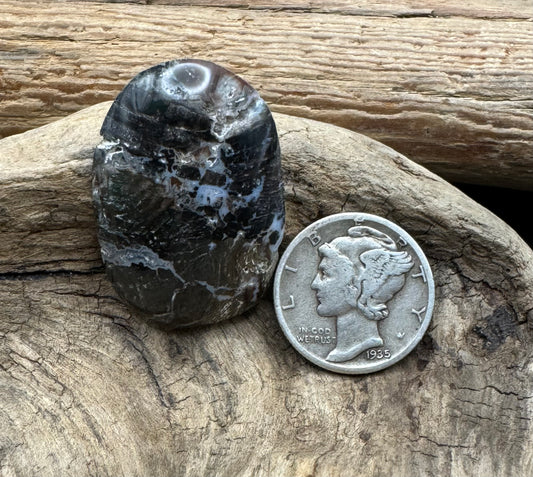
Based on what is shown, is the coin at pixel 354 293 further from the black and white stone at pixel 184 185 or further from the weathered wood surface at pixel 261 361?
the black and white stone at pixel 184 185

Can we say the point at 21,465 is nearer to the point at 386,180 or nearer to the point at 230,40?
the point at 386,180

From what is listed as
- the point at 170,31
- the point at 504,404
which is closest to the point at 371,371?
the point at 504,404

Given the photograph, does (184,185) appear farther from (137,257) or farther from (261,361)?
(261,361)

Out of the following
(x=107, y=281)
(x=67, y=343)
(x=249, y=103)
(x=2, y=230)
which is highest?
(x=249, y=103)

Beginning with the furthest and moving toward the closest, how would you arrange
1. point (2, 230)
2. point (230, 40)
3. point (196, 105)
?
point (230, 40)
point (2, 230)
point (196, 105)

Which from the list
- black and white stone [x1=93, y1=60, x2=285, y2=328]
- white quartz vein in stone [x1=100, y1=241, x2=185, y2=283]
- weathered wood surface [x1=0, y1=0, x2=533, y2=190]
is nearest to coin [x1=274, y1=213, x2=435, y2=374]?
black and white stone [x1=93, y1=60, x2=285, y2=328]

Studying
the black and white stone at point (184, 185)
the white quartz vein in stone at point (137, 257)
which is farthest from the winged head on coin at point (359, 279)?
the white quartz vein in stone at point (137, 257)

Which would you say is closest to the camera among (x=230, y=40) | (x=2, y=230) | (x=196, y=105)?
(x=196, y=105)

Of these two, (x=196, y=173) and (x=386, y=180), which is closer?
(x=196, y=173)
